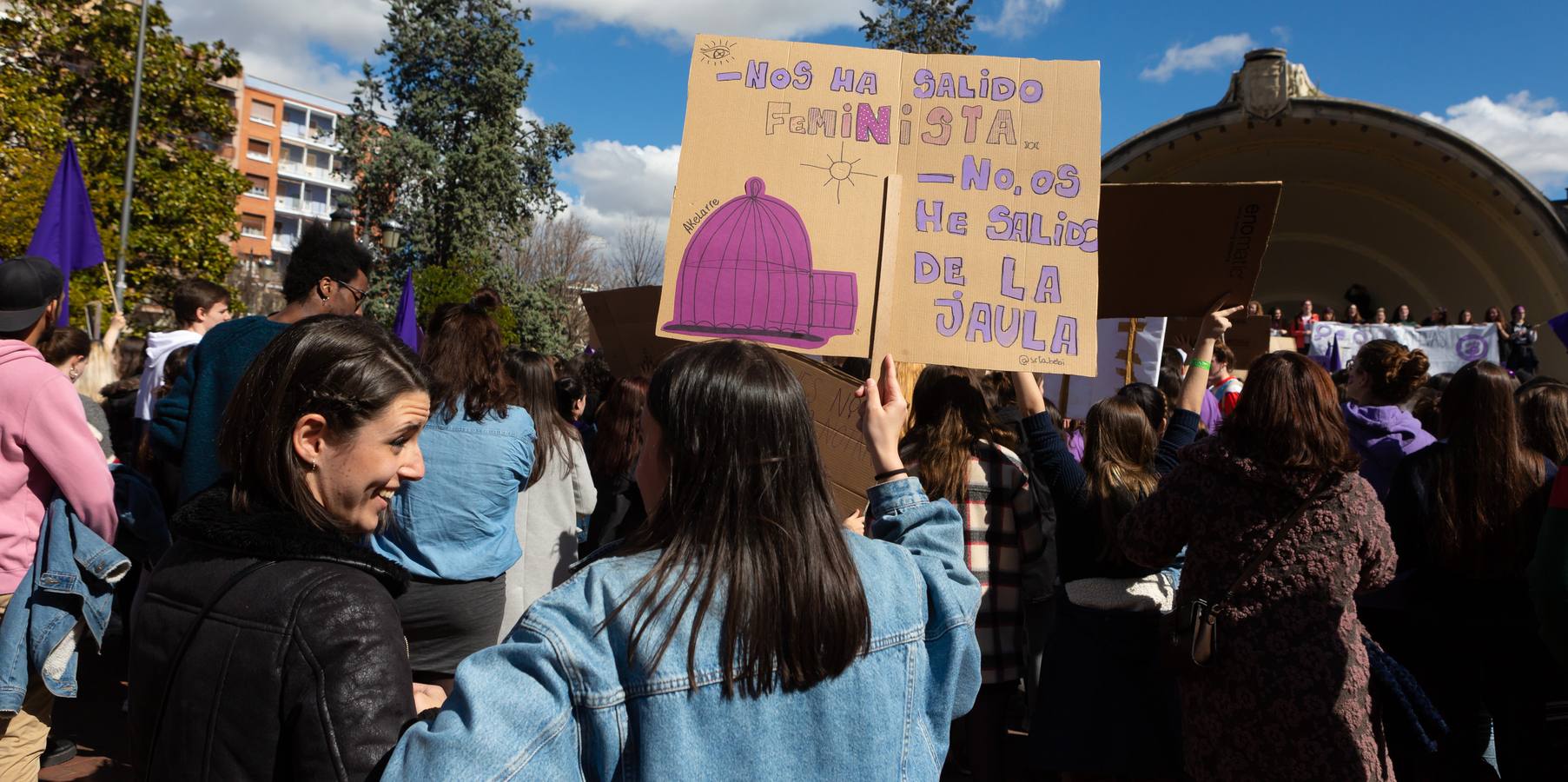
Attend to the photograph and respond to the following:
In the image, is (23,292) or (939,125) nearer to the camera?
(939,125)

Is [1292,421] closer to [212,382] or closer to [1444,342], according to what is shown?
[212,382]

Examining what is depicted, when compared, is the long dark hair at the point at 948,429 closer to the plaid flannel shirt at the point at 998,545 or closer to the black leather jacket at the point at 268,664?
the plaid flannel shirt at the point at 998,545

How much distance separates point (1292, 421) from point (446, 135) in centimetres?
2737

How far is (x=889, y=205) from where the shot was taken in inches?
115

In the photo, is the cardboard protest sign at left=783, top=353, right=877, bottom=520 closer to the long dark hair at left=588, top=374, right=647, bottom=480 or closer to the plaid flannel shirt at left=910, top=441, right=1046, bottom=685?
the plaid flannel shirt at left=910, top=441, right=1046, bottom=685

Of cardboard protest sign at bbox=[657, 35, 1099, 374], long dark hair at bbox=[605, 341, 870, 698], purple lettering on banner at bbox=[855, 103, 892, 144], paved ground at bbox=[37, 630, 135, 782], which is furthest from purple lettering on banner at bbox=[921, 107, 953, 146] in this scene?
paved ground at bbox=[37, 630, 135, 782]

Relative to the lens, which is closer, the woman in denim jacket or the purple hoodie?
the woman in denim jacket

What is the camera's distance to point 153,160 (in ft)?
70.4

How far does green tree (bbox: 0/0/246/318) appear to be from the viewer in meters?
19.6

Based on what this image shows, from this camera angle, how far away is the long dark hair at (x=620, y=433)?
16.6ft

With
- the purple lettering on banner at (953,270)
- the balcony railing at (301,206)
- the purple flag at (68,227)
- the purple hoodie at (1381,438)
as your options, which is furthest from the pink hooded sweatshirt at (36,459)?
the balcony railing at (301,206)

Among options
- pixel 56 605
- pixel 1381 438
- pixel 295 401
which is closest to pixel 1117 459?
pixel 1381 438

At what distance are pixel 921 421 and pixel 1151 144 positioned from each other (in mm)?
15142

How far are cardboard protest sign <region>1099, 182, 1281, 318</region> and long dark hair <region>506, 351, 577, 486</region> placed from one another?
87.0 inches
